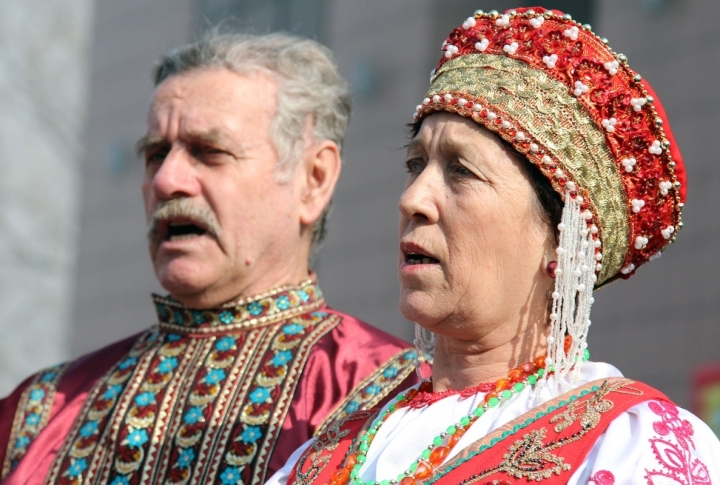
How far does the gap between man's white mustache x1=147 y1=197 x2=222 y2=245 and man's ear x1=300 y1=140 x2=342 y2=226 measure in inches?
10.9

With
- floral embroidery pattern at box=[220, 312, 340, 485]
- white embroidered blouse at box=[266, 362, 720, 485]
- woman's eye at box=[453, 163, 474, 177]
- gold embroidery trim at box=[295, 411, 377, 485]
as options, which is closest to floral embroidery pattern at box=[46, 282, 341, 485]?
floral embroidery pattern at box=[220, 312, 340, 485]

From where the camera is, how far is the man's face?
11.4 feet

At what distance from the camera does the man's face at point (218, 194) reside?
3486mm

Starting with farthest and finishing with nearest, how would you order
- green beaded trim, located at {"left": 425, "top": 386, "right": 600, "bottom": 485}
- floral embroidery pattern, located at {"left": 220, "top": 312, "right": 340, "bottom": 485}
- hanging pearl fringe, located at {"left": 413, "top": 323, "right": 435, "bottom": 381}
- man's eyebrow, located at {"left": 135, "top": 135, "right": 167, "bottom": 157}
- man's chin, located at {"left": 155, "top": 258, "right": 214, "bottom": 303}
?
man's eyebrow, located at {"left": 135, "top": 135, "right": 167, "bottom": 157} → man's chin, located at {"left": 155, "top": 258, "right": 214, "bottom": 303} → floral embroidery pattern, located at {"left": 220, "top": 312, "right": 340, "bottom": 485} → hanging pearl fringe, located at {"left": 413, "top": 323, "right": 435, "bottom": 381} → green beaded trim, located at {"left": 425, "top": 386, "right": 600, "bottom": 485}

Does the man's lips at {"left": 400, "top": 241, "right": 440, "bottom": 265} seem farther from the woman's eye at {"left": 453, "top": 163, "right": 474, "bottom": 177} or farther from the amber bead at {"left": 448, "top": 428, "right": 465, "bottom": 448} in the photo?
the amber bead at {"left": 448, "top": 428, "right": 465, "bottom": 448}

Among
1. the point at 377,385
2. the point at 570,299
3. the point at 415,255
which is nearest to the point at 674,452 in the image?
the point at 570,299

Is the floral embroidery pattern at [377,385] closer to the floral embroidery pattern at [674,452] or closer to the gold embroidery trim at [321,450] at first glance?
the gold embroidery trim at [321,450]

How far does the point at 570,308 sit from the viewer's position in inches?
92.5

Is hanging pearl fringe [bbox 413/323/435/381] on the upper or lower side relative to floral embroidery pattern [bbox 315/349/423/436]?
upper

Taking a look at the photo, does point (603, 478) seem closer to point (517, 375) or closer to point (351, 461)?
point (517, 375)

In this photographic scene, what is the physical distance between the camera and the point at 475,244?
2.38m

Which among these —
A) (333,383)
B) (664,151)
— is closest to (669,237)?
(664,151)

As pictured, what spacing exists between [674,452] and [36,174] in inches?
145

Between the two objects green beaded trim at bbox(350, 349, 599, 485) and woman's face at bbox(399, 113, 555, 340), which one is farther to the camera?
woman's face at bbox(399, 113, 555, 340)
